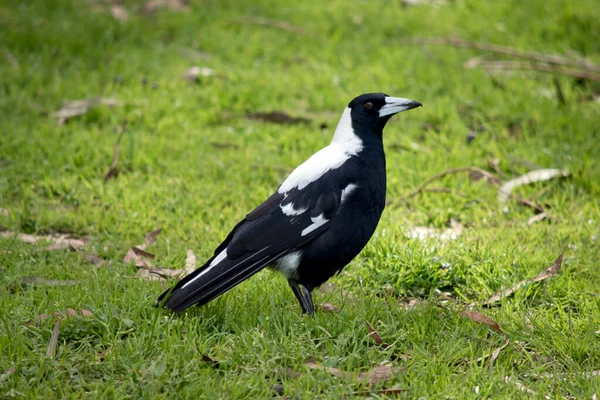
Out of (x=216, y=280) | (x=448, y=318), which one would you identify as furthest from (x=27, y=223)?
(x=448, y=318)

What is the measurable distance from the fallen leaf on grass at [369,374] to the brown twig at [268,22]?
15.1 feet

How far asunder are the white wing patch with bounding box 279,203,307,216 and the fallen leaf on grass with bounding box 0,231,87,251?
1292 mm

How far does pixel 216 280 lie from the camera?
3.18 m

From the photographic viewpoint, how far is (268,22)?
23.4 feet

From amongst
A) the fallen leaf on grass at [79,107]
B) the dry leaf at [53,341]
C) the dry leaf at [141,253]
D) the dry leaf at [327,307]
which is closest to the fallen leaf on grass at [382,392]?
the dry leaf at [327,307]

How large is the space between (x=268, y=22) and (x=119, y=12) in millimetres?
1396

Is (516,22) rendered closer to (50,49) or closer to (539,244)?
(539,244)

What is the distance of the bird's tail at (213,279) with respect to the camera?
10.3 ft

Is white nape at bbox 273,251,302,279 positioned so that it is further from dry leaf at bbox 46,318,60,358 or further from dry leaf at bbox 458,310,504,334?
dry leaf at bbox 46,318,60,358

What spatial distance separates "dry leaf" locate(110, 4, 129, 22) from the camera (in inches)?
283

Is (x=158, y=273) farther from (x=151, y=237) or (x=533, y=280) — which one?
(x=533, y=280)

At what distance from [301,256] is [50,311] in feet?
Answer: 3.41

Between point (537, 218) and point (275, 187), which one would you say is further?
point (275, 187)

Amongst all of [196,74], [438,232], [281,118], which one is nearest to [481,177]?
[438,232]
